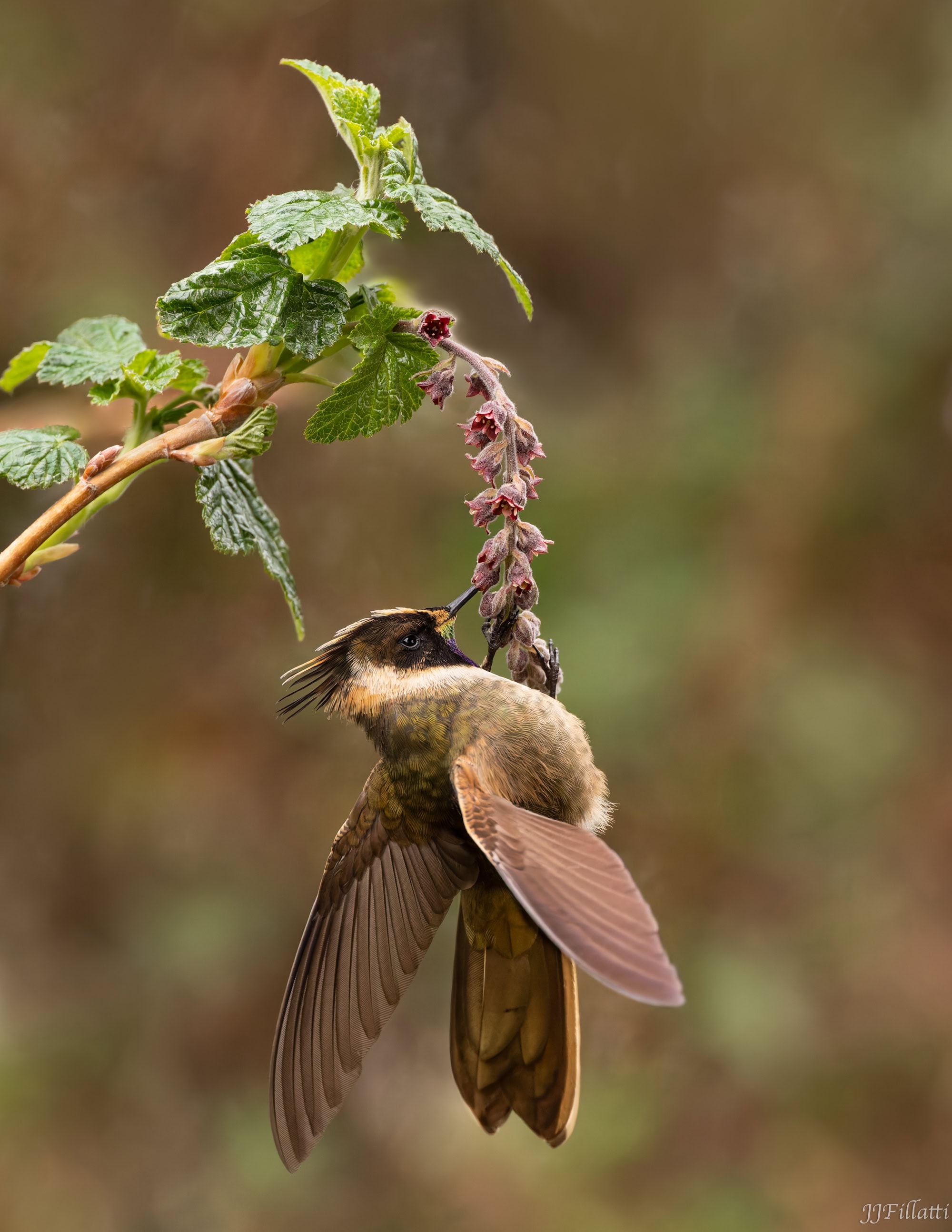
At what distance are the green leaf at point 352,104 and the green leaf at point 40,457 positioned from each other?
384 mm

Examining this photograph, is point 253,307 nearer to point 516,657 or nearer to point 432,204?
point 432,204

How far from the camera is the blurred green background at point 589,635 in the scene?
2.67 metres

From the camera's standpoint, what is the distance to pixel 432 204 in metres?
0.90

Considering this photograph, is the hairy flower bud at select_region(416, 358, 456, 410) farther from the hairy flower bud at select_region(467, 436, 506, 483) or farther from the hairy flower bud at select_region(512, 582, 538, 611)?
the hairy flower bud at select_region(512, 582, 538, 611)

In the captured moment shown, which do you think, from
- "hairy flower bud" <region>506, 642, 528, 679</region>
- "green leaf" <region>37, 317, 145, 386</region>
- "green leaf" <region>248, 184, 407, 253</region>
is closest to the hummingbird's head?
"hairy flower bud" <region>506, 642, 528, 679</region>

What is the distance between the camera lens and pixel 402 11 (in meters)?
2.79

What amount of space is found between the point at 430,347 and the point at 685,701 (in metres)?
1.96

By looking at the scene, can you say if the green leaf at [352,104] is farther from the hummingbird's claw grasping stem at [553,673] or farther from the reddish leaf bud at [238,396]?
the hummingbird's claw grasping stem at [553,673]

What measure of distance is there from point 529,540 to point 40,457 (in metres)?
0.47

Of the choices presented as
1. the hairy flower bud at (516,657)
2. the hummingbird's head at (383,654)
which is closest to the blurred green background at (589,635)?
the hummingbird's head at (383,654)

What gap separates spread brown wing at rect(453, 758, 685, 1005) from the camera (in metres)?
0.79

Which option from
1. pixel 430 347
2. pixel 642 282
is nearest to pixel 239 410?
pixel 430 347

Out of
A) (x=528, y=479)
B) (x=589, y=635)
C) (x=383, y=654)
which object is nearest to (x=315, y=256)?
(x=528, y=479)

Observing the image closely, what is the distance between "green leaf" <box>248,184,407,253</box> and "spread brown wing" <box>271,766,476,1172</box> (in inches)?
27.2
